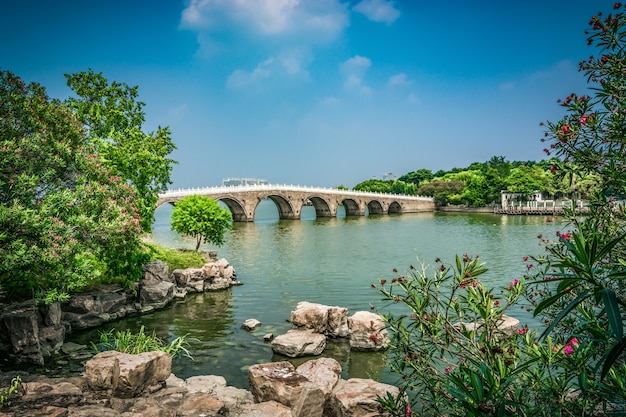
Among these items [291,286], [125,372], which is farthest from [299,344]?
[291,286]

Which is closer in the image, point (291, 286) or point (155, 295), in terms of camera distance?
point (155, 295)

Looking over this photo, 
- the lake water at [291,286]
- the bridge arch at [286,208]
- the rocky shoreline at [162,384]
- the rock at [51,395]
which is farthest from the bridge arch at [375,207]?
the rock at [51,395]

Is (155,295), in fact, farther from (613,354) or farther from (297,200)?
(297,200)

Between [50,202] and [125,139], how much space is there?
A: 998 cm

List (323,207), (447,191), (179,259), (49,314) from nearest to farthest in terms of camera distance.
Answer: (49,314) → (179,259) → (323,207) → (447,191)

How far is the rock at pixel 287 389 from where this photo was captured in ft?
23.6

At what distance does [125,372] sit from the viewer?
783cm

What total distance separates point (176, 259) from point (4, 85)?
11.8 metres

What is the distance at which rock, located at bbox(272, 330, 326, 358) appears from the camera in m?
11.4

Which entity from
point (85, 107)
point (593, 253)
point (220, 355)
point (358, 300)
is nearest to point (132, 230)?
point (220, 355)

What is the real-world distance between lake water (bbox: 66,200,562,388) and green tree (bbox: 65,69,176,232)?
5.12 m

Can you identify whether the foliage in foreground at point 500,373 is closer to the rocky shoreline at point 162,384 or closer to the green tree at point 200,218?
the rocky shoreline at point 162,384

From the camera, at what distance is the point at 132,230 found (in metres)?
13.7

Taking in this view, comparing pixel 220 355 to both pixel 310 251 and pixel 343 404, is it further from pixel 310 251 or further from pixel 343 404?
pixel 310 251
